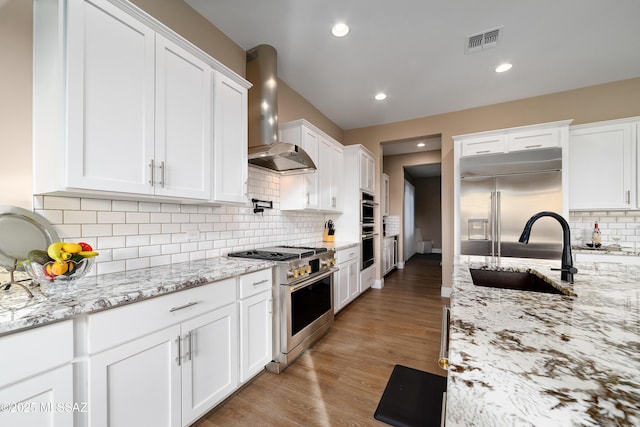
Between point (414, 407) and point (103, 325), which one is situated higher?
point (103, 325)

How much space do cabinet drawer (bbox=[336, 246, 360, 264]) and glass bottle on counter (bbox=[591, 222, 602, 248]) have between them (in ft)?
9.62

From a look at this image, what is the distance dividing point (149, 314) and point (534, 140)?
4.44 m

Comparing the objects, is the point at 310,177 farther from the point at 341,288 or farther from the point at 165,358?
the point at 165,358

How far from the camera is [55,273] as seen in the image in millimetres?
1098

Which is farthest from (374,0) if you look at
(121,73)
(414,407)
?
(414,407)

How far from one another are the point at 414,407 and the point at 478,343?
449 mm

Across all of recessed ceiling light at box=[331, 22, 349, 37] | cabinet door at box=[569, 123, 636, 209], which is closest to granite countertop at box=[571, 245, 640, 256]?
cabinet door at box=[569, 123, 636, 209]

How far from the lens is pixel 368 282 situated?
4.32 metres

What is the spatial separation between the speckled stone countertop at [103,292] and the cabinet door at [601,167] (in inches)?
162

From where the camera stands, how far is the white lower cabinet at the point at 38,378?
0.85 m

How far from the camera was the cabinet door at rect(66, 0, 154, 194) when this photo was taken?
Answer: 1.24 metres

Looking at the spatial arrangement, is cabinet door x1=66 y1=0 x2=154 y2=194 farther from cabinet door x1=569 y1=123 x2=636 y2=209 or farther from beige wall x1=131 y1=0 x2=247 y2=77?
cabinet door x1=569 y1=123 x2=636 y2=209

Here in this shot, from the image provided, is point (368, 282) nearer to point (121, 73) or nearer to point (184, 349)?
point (184, 349)

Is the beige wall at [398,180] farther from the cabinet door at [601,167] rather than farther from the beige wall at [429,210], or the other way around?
the beige wall at [429,210]
